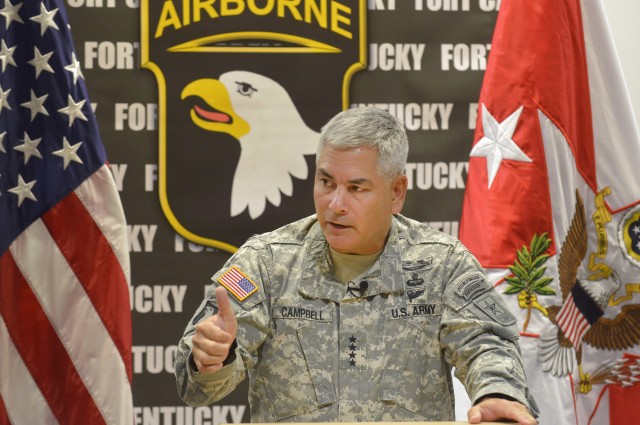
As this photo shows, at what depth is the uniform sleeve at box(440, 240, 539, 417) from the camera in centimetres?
202

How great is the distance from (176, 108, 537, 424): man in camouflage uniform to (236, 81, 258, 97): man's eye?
115cm

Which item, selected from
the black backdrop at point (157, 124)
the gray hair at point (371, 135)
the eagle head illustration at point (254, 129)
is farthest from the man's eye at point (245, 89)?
the gray hair at point (371, 135)

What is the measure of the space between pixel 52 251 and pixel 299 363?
1050mm

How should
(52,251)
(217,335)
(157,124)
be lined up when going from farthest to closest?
(157,124), (52,251), (217,335)

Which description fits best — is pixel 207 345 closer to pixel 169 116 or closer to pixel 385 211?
pixel 385 211

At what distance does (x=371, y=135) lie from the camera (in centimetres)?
222

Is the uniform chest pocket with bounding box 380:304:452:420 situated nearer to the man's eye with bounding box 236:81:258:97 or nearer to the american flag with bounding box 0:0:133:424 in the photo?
the american flag with bounding box 0:0:133:424

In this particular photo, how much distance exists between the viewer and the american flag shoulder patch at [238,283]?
2.17m

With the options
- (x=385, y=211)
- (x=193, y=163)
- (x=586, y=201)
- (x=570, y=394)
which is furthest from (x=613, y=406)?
(x=193, y=163)

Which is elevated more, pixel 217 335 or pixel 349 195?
pixel 349 195

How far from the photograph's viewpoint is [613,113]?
123 inches

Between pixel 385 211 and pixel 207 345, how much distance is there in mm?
665

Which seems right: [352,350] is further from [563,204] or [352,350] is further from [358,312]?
[563,204]

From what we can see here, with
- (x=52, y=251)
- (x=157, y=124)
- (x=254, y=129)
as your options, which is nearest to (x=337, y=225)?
(x=52, y=251)
